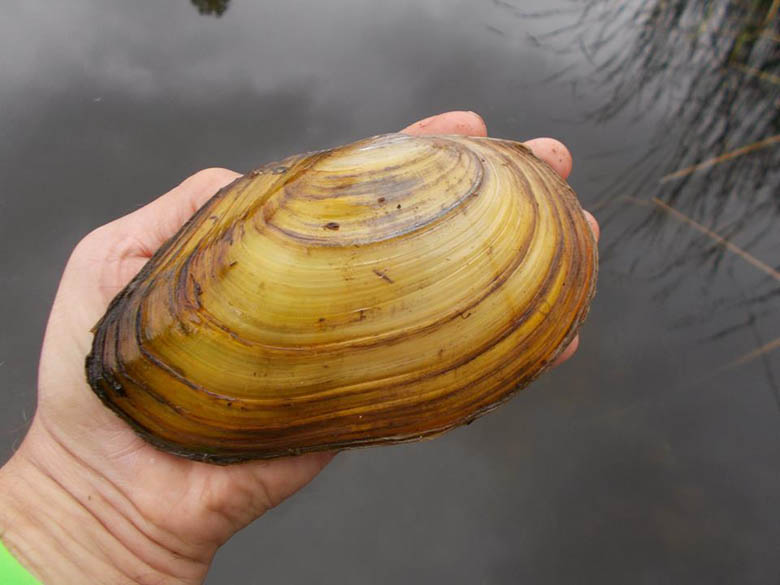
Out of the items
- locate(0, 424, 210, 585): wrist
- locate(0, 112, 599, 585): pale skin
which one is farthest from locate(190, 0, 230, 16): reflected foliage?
locate(0, 424, 210, 585): wrist

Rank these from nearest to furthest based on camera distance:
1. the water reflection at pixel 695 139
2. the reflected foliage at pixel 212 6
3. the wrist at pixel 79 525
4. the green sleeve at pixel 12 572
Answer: the green sleeve at pixel 12 572
the wrist at pixel 79 525
the water reflection at pixel 695 139
the reflected foliage at pixel 212 6

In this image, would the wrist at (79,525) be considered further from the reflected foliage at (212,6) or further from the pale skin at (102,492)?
the reflected foliage at (212,6)

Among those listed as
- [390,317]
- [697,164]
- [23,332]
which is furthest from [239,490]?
[697,164]

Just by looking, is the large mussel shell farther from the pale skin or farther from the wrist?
the wrist

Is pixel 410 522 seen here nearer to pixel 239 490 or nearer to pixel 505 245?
pixel 239 490

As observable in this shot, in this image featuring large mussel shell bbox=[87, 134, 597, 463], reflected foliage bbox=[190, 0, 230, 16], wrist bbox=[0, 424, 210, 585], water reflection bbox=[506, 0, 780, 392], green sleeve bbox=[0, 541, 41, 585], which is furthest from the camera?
reflected foliage bbox=[190, 0, 230, 16]

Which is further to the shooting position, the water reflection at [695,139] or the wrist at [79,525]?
the water reflection at [695,139]

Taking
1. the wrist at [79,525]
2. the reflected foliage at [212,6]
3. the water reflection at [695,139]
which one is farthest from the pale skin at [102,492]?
the reflected foliage at [212,6]
